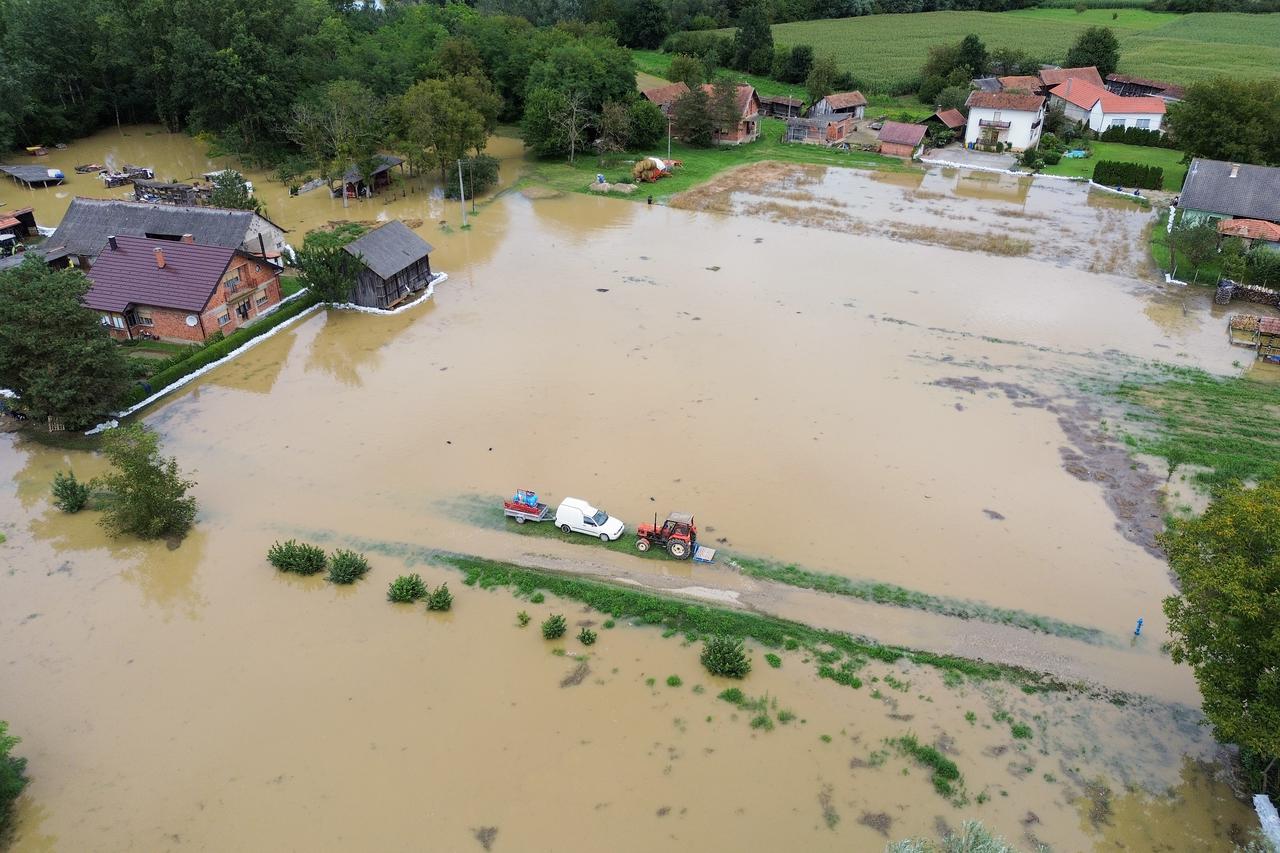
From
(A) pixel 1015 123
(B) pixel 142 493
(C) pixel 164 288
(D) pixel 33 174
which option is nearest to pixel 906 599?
(B) pixel 142 493

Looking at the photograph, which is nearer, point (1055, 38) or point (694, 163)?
point (694, 163)

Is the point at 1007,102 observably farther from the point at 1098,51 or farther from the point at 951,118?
the point at 1098,51

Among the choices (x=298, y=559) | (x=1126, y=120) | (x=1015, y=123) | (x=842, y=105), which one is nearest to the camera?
(x=298, y=559)

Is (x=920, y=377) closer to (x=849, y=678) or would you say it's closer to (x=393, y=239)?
(x=849, y=678)

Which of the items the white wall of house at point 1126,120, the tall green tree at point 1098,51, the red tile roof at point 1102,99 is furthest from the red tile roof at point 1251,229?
the tall green tree at point 1098,51

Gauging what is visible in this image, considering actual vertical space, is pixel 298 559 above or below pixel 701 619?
above

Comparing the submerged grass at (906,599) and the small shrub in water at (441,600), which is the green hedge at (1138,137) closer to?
the submerged grass at (906,599)
